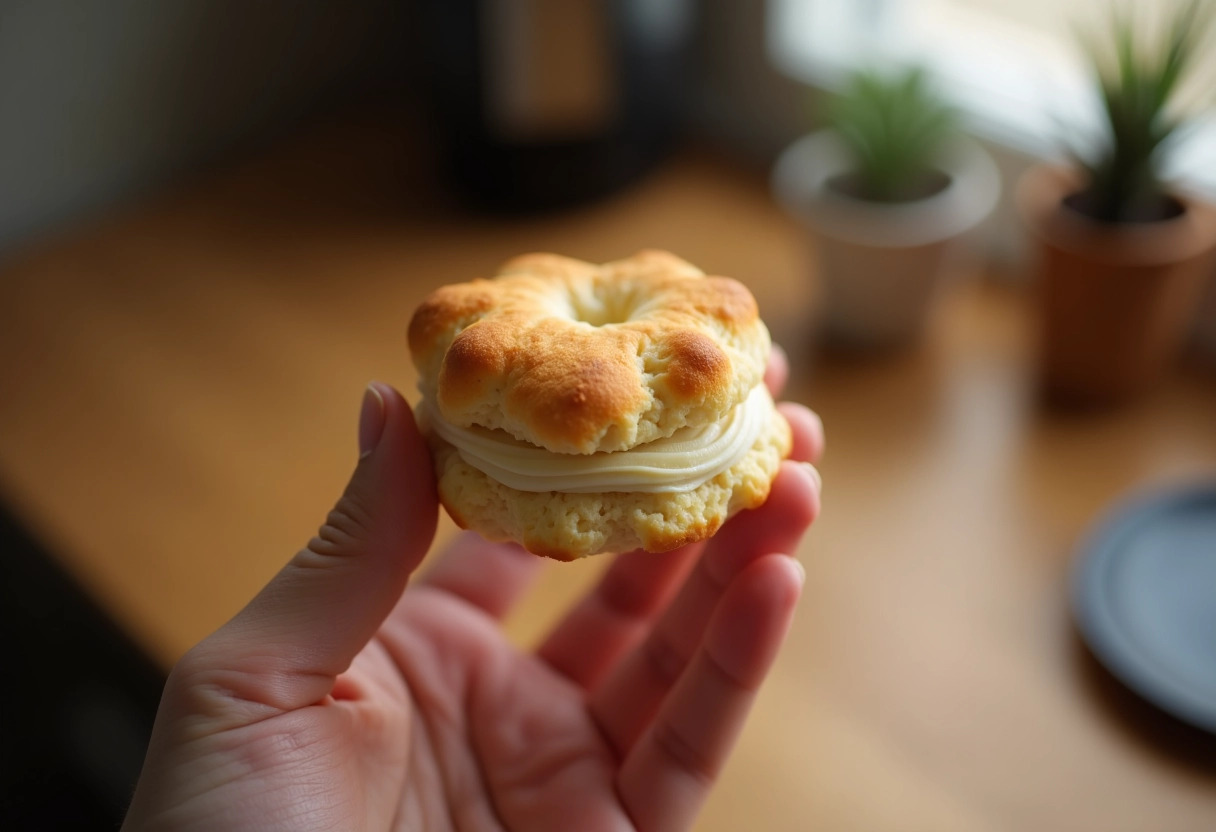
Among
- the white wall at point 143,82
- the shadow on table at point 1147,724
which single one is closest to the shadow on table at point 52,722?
the white wall at point 143,82

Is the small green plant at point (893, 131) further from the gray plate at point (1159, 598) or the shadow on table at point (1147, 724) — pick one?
the shadow on table at point (1147, 724)

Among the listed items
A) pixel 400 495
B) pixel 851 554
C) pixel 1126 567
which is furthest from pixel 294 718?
pixel 1126 567

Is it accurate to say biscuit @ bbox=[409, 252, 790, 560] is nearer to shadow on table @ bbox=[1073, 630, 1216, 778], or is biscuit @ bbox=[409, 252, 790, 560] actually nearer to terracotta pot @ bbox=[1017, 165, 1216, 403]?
shadow on table @ bbox=[1073, 630, 1216, 778]

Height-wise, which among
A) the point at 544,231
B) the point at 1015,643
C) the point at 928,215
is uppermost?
the point at 928,215

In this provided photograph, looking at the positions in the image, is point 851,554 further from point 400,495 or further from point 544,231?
point 544,231

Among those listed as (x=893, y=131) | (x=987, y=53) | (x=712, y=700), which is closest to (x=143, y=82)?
(x=893, y=131)
